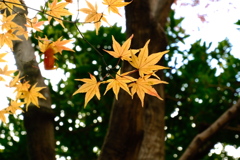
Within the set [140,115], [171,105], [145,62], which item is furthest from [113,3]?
[171,105]

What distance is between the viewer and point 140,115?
2.06 m

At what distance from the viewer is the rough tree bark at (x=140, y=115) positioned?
1998 millimetres

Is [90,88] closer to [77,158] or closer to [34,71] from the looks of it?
[34,71]

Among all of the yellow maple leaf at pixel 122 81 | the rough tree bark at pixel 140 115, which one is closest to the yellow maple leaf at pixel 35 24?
the yellow maple leaf at pixel 122 81

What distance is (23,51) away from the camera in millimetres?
2180

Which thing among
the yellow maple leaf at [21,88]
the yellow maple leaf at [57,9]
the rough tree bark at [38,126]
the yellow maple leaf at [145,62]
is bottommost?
→ the rough tree bark at [38,126]

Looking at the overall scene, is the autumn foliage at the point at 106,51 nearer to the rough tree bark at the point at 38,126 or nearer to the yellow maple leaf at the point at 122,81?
the yellow maple leaf at the point at 122,81

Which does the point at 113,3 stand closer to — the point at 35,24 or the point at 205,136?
the point at 35,24

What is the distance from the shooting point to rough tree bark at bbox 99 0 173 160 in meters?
2.00

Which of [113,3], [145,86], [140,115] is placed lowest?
[140,115]

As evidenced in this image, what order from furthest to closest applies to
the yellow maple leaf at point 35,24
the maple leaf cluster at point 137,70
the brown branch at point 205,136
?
the brown branch at point 205,136, the yellow maple leaf at point 35,24, the maple leaf cluster at point 137,70

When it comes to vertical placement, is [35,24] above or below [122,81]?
above

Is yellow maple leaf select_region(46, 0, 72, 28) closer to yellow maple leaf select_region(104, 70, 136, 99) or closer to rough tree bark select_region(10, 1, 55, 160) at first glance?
yellow maple leaf select_region(104, 70, 136, 99)

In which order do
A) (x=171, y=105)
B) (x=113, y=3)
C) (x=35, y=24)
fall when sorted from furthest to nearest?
(x=171, y=105) < (x=35, y=24) < (x=113, y=3)
